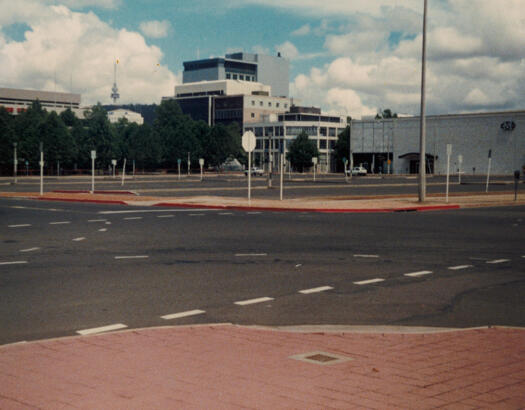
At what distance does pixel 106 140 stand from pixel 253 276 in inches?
4177

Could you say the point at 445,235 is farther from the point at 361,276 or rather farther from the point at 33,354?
the point at 33,354

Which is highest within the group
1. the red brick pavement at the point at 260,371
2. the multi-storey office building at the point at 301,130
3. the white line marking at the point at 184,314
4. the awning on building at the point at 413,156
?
the multi-storey office building at the point at 301,130

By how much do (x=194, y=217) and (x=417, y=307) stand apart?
14.9m

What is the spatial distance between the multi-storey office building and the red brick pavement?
16449cm

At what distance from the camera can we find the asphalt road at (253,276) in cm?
750

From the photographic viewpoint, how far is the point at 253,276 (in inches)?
404

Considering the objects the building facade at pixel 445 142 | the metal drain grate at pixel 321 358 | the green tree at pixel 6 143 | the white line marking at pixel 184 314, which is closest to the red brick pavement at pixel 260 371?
the metal drain grate at pixel 321 358

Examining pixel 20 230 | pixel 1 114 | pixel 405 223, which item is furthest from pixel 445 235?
pixel 1 114

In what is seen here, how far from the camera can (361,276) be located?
1034cm

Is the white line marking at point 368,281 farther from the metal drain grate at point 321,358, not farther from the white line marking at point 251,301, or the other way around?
the metal drain grate at point 321,358

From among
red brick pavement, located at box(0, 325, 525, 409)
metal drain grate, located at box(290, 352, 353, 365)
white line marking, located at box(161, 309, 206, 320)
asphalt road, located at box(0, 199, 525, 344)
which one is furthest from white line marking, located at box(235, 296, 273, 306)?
metal drain grate, located at box(290, 352, 353, 365)

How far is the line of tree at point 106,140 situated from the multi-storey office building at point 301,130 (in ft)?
58.8

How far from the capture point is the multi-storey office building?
175 meters

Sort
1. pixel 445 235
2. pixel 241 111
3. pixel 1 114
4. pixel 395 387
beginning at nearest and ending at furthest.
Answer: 1. pixel 395 387
2. pixel 445 235
3. pixel 1 114
4. pixel 241 111
